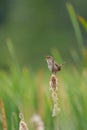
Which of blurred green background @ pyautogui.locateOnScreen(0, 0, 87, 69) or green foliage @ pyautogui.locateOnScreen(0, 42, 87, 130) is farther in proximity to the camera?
blurred green background @ pyautogui.locateOnScreen(0, 0, 87, 69)

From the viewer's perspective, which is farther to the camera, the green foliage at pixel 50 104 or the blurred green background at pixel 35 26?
the blurred green background at pixel 35 26

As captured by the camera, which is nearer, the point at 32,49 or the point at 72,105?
the point at 72,105

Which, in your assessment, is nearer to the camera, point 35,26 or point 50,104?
point 50,104

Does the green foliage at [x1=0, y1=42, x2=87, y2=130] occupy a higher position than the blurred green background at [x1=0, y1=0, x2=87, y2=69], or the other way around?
the blurred green background at [x1=0, y1=0, x2=87, y2=69]

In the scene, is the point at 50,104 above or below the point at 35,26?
below

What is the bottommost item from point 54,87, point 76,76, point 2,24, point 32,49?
point 54,87

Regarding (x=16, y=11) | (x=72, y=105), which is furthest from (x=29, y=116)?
(x=16, y=11)

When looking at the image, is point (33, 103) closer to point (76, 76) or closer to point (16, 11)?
point (76, 76)

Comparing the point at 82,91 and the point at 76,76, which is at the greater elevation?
the point at 76,76

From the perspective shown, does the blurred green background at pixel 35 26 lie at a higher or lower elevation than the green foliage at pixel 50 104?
higher

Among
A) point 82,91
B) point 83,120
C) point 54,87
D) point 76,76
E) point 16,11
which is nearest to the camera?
point 54,87

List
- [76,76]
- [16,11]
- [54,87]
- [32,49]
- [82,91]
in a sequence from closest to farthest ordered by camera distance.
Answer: [54,87]
[82,91]
[76,76]
[32,49]
[16,11]
